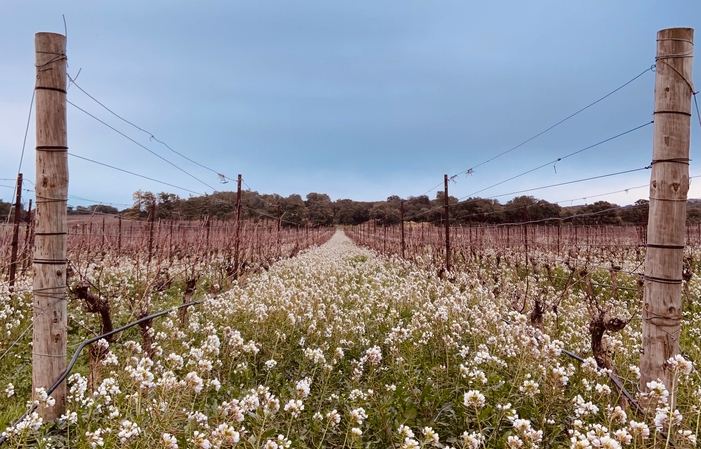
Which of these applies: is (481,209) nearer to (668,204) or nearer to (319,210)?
(668,204)

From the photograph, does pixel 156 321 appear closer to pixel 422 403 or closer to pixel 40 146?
pixel 40 146

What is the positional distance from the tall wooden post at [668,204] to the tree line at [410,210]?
7.13 feet

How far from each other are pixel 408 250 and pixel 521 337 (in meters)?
16.5

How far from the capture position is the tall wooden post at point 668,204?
10.4 ft

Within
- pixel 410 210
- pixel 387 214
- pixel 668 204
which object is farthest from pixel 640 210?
pixel 387 214

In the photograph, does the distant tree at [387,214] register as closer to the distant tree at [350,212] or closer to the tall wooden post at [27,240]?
the distant tree at [350,212]

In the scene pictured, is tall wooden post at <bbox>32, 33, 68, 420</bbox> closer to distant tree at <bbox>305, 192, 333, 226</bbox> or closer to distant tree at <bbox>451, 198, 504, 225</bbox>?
distant tree at <bbox>451, 198, 504, 225</bbox>

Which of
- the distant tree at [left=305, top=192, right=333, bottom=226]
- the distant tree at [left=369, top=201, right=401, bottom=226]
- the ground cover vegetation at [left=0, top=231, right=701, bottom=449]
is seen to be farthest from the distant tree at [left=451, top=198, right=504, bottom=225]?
the distant tree at [left=305, top=192, right=333, bottom=226]

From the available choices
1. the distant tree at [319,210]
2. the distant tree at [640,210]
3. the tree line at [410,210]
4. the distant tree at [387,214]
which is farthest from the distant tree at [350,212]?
the distant tree at [640,210]

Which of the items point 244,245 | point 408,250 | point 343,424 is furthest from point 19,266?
point 408,250

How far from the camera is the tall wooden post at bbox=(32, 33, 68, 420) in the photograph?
3326 mm

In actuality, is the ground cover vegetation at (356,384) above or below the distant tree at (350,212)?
A: below

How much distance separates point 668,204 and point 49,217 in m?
5.22

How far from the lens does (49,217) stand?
3.32 meters
